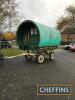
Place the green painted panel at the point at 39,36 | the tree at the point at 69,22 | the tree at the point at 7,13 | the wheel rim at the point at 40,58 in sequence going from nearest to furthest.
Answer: the green painted panel at the point at 39,36, the wheel rim at the point at 40,58, the tree at the point at 7,13, the tree at the point at 69,22

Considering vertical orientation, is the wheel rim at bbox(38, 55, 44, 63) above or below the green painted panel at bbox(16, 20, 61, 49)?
below

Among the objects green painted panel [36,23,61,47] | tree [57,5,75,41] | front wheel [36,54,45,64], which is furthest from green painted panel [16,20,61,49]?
tree [57,5,75,41]

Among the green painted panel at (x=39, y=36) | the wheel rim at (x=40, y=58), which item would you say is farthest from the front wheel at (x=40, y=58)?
the green painted panel at (x=39, y=36)

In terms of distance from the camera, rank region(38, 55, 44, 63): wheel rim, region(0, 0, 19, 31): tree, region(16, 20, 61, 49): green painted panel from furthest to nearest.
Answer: region(0, 0, 19, 31): tree < region(38, 55, 44, 63): wheel rim < region(16, 20, 61, 49): green painted panel

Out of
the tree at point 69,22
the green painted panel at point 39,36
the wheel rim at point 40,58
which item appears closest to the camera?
the green painted panel at point 39,36

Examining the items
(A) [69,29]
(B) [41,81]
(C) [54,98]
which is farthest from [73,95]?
(A) [69,29]

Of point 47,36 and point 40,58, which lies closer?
point 40,58

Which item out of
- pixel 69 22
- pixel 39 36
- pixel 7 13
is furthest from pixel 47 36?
pixel 69 22

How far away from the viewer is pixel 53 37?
61.6ft

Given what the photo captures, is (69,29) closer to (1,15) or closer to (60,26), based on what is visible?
(60,26)

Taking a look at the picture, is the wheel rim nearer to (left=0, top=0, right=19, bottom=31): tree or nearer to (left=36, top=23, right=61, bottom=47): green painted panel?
(left=36, top=23, right=61, bottom=47): green painted panel

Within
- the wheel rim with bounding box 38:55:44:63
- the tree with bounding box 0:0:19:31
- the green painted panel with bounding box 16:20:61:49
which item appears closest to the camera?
the green painted panel with bounding box 16:20:61:49

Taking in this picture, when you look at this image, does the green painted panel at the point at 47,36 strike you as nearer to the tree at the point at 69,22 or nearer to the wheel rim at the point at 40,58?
the wheel rim at the point at 40,58

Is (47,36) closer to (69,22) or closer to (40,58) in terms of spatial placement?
(40,58)
